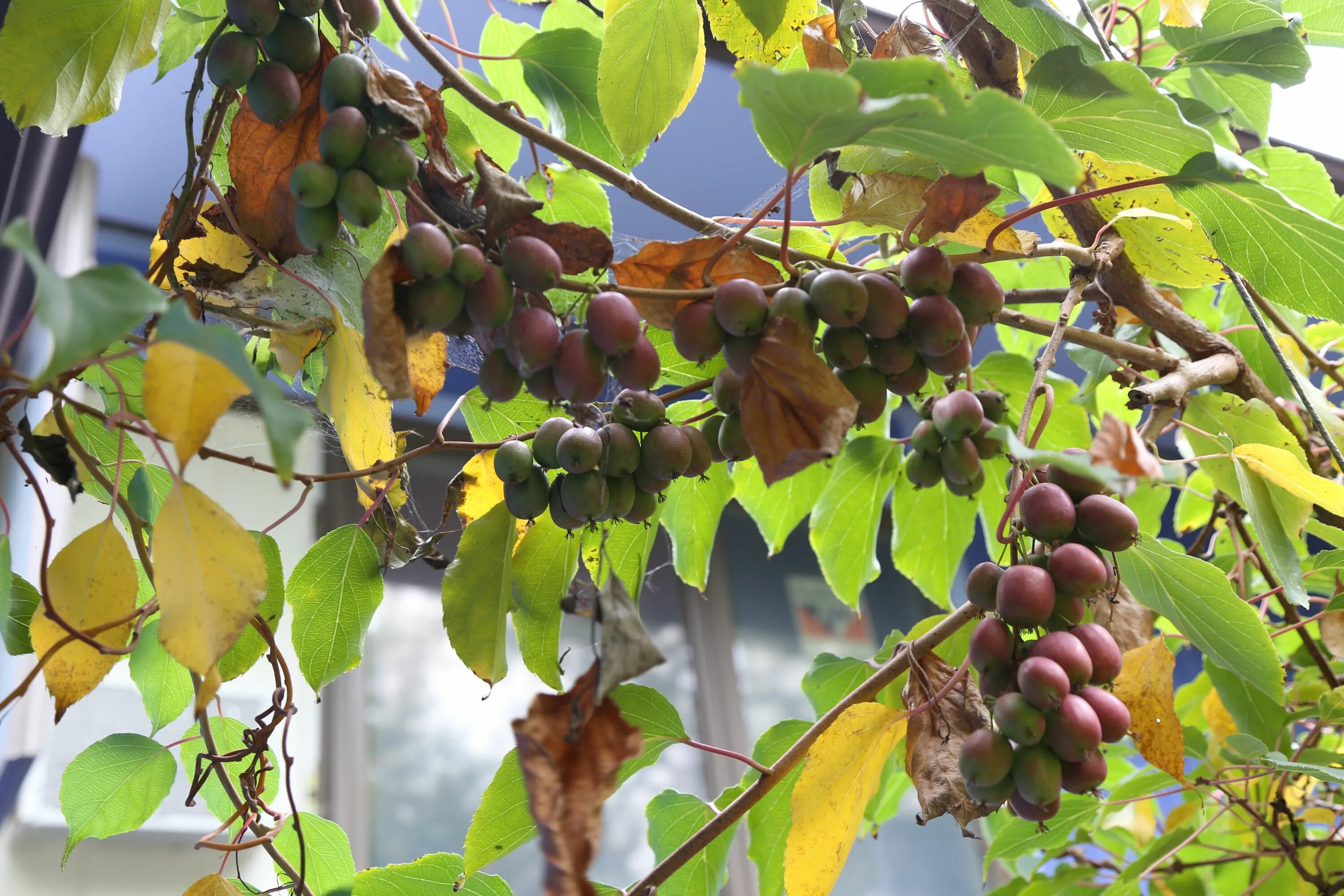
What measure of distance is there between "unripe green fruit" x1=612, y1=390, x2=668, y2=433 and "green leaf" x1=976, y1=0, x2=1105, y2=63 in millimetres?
209

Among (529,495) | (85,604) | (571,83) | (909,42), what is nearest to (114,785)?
(85,604)

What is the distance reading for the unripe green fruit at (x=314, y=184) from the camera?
0.24 meters

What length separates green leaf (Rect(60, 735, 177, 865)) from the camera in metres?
0.43

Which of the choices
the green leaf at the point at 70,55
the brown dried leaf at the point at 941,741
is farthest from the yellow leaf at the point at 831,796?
the green leaf at the point at 70,55

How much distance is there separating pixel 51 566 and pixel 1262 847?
66 cm

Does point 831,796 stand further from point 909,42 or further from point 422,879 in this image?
point 909,42

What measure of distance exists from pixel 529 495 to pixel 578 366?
0.08 m

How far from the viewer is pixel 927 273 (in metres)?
0.28

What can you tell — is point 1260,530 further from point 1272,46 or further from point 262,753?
point 262,753

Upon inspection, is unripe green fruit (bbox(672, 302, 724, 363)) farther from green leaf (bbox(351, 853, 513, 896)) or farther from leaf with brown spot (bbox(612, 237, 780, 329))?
green leaf (bbox(351, 853, 513, 896))

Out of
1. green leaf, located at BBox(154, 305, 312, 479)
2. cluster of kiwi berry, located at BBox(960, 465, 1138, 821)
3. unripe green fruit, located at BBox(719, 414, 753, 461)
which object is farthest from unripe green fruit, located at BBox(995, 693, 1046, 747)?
green leaf, located at BBox(154, 305, 312, 479)

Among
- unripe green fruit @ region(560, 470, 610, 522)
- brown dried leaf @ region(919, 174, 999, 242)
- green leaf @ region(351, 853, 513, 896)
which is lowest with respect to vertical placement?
green leaf @ region(351, 853, 513, 896)

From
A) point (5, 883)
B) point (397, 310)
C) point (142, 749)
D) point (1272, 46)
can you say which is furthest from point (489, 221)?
point (5, 883)

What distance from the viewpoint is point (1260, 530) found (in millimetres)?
427
